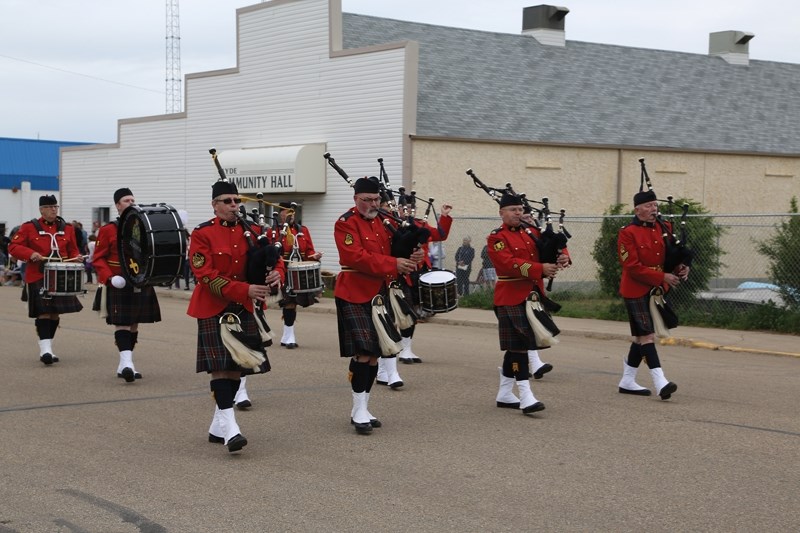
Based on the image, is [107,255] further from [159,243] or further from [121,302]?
[159,243]

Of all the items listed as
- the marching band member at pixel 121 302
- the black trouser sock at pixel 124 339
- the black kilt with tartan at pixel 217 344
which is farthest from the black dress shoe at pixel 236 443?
the black trouser sock at pixel 124 339

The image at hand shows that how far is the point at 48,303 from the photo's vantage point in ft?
39.4

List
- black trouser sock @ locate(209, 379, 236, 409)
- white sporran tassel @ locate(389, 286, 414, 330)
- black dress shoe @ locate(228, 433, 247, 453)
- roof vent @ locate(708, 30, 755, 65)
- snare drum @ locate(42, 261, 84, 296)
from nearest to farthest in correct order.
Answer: black dress shoe @ locate(228, 433, 247, 453) → black trouser sock @ locate(209, 379, 236, 409) → white sporran tassel @ locate(389, 286, 414, 330) → snare drum @ locate(42, 261, 84, 296) → roof vent @ locate(708, 30, 755, 65)

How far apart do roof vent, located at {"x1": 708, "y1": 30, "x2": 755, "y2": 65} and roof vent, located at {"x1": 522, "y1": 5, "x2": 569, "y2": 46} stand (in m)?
A: 6.01

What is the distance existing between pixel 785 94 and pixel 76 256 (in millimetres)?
25795

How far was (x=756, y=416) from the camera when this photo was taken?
29.0 ft

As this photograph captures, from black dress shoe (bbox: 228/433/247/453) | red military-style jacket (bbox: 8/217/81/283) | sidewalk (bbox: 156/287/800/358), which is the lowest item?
sidewalk (bbox: 156/287/800/358)

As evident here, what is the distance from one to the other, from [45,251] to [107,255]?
143 centimetres

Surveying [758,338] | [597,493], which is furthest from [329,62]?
[597,493]

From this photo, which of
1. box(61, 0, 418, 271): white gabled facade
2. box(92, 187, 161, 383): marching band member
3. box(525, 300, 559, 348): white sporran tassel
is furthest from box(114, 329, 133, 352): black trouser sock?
box(61, 0, 418, 271): white gabled facade

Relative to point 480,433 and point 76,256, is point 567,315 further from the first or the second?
point 480,433

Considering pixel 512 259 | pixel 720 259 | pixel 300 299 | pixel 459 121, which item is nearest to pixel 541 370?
pixel 512 259

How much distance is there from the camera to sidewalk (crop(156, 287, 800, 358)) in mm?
14023

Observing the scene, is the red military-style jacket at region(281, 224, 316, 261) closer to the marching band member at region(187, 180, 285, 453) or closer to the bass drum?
the bass drum
